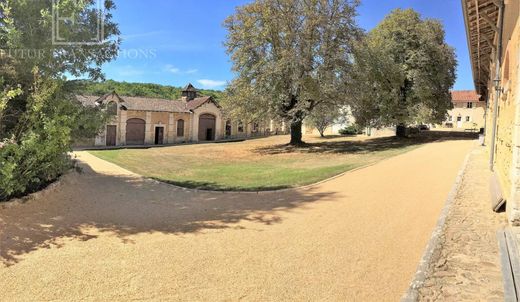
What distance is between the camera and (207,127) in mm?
47781

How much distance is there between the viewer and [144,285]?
4.77 meters

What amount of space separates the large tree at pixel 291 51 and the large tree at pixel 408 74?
129 inches

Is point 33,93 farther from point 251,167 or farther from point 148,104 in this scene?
point 148,104

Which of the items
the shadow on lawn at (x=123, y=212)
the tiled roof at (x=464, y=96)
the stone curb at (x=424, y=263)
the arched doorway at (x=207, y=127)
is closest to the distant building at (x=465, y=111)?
the tiled roof at (x=464, y=96)

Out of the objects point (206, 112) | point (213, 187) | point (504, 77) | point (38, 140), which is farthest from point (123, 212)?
point (206, 112)

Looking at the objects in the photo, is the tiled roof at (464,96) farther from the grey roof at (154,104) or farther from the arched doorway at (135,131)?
the arched doorway at (135,131)

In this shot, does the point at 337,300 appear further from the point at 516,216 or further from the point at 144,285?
the point at 516,216

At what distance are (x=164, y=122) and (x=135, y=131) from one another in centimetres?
359

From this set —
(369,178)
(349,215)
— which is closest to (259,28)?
(369,178)

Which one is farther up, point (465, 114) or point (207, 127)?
point (465, 114)

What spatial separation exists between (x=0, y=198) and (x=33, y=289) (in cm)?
435

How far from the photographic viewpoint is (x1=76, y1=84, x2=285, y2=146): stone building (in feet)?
130

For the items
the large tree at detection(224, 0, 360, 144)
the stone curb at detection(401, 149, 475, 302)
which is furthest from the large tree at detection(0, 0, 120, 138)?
the large tree at detection(224, 0, 360, 144)

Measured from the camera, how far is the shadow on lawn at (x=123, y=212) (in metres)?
6.65
